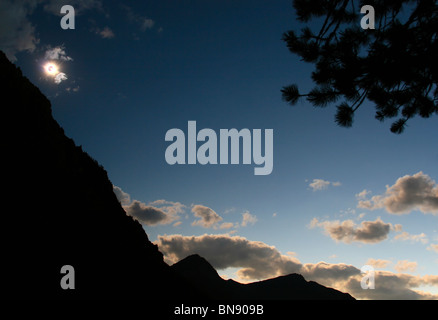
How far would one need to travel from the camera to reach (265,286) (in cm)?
12594

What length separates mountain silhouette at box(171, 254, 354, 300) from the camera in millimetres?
109938

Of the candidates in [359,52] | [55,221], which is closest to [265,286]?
[55,221]

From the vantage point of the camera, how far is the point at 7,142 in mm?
14484

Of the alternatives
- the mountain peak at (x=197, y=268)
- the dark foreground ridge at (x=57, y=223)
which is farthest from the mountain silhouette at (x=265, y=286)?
the dark foreground ridge at (x=57, y=223)

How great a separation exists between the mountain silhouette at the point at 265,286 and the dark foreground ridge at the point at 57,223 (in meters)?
92.9

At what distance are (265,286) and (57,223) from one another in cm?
13255

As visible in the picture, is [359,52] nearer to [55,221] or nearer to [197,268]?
[55,221]

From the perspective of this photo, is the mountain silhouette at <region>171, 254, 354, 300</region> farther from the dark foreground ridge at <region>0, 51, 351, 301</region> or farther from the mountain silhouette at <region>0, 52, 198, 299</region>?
the mountain silhouette at <region>0, 52, 198, 299</region>

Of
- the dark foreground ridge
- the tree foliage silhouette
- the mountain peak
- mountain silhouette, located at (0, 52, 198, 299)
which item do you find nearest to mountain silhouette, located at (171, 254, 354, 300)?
the mountain peak

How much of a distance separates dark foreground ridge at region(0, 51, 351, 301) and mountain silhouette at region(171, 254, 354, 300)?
92.9m

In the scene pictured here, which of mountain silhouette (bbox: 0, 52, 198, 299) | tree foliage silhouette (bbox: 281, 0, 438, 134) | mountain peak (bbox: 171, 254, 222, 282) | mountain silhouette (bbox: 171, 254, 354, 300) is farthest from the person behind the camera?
mountain silhouette (bbox: 171, 254, 354, 300)

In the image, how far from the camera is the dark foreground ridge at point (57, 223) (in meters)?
11.9

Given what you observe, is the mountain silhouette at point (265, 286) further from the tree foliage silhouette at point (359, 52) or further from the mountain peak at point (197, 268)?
the tree foliage silhouette at point (359, 52)

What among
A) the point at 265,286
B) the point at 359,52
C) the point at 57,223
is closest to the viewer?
the point at 359,52
